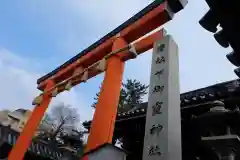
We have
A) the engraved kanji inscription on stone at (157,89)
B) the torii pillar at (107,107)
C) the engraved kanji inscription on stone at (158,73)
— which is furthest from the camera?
the torii pillar at (107,107)

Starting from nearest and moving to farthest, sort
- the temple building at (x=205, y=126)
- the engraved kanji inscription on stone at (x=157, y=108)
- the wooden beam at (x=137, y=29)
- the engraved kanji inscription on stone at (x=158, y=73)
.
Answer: the engraved kanji inscription on stone at (x=157, y=108), the engraved kanji inscription on stone at (x=158, y=73), the temple building at (x=205, y=126), the wooden beam at (x=137, y=29)

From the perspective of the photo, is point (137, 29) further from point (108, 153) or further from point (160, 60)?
point (108, 153)

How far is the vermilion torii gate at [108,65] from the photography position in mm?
5723

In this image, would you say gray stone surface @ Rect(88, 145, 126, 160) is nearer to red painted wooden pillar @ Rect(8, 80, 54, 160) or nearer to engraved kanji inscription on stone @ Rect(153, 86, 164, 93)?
engraved kanji inscription on stone @ Rect(153, 86, 164, 93)

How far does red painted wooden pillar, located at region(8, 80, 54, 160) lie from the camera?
27.3 ft

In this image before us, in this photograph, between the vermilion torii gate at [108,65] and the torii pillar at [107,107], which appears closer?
the torii pillar at [107,107]

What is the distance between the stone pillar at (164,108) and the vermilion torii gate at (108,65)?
3.69 feet

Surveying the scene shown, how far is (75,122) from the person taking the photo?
72.8 feet

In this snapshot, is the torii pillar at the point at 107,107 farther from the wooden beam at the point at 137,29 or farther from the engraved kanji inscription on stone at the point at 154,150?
the engraved kanji inscription on stone at the point at 154,150

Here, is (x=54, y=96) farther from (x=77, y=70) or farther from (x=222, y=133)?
(x=222, y=133)

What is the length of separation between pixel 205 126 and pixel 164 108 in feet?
6.53

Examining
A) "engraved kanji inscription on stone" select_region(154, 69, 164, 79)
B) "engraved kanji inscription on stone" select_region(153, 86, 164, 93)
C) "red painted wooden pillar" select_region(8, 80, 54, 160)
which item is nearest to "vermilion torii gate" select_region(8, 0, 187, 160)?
"red painted wooden pillar" select_region(8, 80, 54, 160)

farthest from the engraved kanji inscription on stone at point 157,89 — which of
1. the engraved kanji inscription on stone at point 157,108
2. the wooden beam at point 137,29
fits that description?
the wooden beam at point 137,29

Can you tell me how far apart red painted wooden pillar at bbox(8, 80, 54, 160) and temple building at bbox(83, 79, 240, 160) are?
1473 mm
